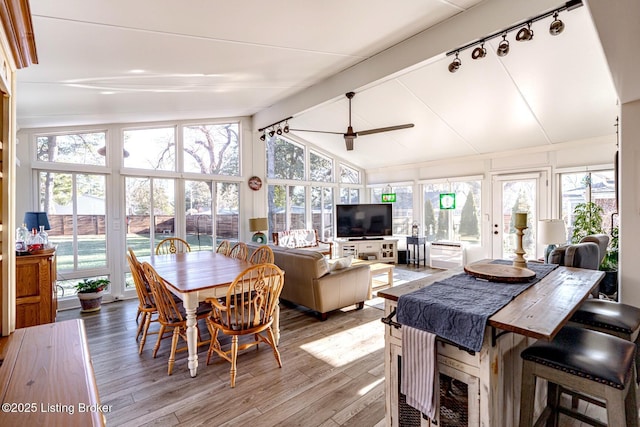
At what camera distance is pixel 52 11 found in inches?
69.0

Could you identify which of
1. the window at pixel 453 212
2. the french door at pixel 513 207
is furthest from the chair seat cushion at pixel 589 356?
the window at pixel 453 212

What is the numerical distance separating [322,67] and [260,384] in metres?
3.51

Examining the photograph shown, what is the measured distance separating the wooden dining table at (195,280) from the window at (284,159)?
351cm

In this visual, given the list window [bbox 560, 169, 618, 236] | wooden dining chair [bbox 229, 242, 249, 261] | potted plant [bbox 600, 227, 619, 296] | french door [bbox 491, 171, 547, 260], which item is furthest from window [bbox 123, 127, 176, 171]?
window [bbox 560, 169, 618, 236]

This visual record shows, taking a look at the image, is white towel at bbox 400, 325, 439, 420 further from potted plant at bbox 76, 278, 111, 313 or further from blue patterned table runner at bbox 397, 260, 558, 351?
potted plant at bbox 76, 278, 111, 313

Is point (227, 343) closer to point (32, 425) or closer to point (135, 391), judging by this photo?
point (135, 391)

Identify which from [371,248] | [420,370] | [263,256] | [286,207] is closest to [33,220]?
[263,256]

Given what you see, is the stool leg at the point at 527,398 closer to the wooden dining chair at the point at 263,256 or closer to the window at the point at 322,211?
the wooden dining chair at the point at 263,256

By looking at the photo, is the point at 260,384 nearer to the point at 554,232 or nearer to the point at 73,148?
the point at 554,232

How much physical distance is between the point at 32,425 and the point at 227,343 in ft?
A: 7.95

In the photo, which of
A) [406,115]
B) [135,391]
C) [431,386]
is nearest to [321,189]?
[406,115]

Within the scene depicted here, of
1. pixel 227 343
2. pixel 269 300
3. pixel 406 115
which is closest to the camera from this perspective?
pixel 269 300

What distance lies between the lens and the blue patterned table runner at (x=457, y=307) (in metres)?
1.32

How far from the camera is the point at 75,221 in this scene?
4418 mm
